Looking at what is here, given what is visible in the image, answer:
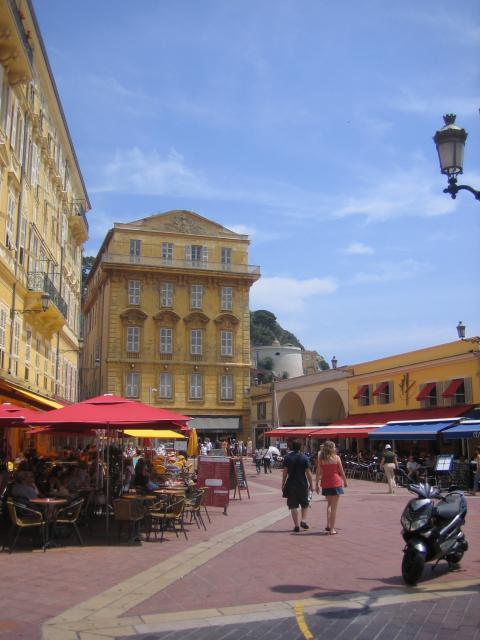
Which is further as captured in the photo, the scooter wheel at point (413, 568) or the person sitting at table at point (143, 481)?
the person sitting at table at point (143, 481)

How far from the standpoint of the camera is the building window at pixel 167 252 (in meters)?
44.9

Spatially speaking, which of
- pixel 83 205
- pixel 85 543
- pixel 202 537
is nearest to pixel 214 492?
pixel 202 537

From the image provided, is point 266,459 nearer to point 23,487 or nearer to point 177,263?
point 177,263

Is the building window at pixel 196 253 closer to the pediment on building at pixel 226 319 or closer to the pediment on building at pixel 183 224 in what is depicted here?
the pediment on building at pixel 183 224

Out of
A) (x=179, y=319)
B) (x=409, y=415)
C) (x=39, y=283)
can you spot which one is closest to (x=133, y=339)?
(x=179, y=319)

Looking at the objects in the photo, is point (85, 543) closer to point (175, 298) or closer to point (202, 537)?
point (202, 537)

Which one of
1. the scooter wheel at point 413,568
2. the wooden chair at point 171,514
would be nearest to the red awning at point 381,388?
the wooden chair at point 171,514

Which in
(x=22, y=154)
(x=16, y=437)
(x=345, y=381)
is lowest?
(x=16, y=437)

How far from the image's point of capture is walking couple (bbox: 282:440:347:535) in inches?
409

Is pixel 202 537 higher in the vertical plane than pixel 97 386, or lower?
lower

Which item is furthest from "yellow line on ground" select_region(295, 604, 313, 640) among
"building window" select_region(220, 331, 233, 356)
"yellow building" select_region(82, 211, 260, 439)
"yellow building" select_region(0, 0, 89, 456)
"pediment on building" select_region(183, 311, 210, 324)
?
"building window" select_region(220, 331, 233, 356)

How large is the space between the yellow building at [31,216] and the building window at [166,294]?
566 inches

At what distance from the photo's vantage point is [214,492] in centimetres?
1326

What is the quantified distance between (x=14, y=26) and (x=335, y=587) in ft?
53.0
